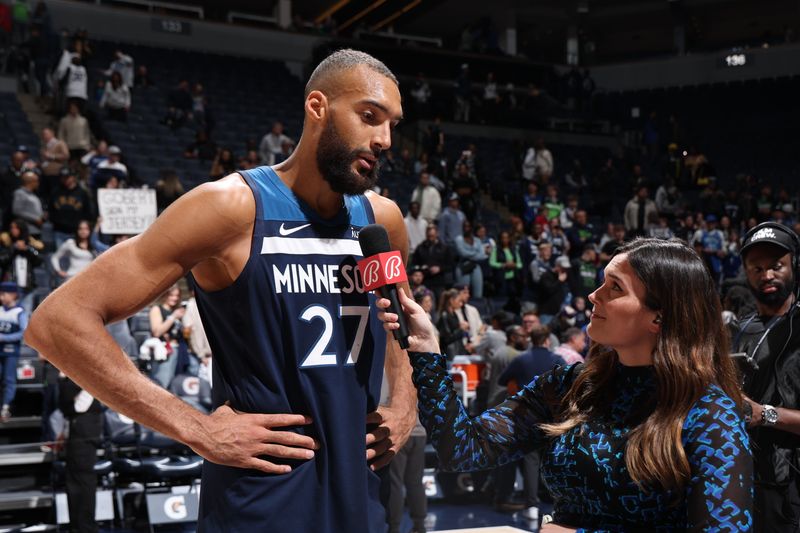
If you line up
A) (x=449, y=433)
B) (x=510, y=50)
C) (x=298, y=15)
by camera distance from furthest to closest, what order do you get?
(x=510, y=50), (x=298, y=15), (x=449, y=433)

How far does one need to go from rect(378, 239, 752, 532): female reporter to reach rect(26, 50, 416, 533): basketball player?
0.58 feet

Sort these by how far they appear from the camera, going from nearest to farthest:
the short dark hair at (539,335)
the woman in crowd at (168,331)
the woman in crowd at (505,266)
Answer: the short dark hair at (539,335) < the woman in crowd at (168,331) < the woman in crowd at (505,266)

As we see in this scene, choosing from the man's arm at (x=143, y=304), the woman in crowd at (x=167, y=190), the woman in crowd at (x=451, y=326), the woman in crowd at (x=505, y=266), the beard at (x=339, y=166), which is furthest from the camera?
the woman in crowd at (x=505, y=266)

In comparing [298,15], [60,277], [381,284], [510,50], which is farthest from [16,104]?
[381,284]

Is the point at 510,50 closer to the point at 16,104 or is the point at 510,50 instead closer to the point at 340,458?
the point at 16,104

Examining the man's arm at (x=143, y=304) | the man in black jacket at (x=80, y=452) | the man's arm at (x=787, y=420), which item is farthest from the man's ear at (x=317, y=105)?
the man in black jacket at (x=80, y=452)

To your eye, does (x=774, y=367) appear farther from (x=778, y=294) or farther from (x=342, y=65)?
(x=342, y=65)

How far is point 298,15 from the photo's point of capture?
2145 cm

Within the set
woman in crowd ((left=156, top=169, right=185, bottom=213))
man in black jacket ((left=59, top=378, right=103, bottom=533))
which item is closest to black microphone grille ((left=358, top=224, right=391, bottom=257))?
man in black jacket ((left=59, top=378, right=103, bottom=533))

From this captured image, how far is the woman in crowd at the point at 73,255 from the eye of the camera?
30.3 ft

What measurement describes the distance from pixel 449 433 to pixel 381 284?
40 centimetres

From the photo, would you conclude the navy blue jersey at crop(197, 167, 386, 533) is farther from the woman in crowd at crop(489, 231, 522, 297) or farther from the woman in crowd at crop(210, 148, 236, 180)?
the woman in crowd at crop(210, 148, 236, 180)

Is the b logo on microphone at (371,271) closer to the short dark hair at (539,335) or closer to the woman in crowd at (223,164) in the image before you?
the short dark hair at (539,335)

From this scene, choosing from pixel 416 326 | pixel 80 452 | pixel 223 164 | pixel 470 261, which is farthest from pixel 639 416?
pixel 223 164
